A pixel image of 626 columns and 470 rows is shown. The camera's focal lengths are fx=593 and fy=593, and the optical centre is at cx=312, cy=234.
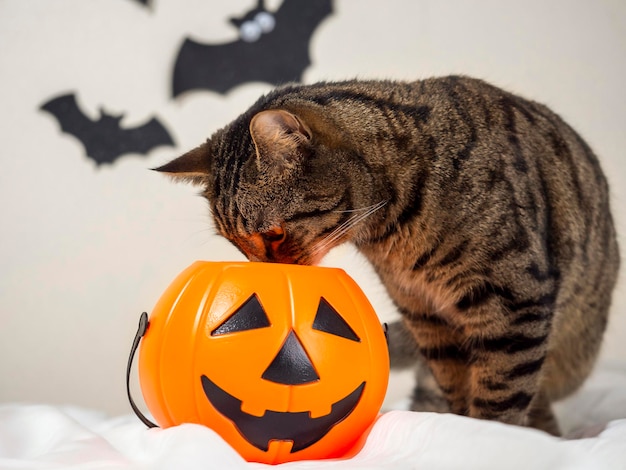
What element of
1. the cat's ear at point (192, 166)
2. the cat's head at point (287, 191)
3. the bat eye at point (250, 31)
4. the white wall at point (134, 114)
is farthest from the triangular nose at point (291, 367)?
the bat eye at point (250, 31)

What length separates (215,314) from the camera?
0.88m

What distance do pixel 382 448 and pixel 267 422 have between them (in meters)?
0.19

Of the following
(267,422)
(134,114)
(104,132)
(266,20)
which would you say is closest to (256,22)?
(266,20)

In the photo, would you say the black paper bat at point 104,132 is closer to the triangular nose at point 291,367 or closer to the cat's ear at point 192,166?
the cat's ear at point 192,166

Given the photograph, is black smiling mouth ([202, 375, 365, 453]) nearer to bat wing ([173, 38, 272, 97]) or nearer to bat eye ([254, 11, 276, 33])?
bat wing ([173, 38, 272, 97])

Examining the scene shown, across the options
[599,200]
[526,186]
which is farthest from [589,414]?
[526,186]

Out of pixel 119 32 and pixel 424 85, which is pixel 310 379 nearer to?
pixel 424 85

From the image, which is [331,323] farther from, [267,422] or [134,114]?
[134,114]

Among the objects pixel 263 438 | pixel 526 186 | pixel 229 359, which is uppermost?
pixel 526 186

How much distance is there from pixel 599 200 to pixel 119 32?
5.12ft

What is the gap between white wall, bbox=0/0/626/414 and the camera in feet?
6.34

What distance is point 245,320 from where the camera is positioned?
875mm

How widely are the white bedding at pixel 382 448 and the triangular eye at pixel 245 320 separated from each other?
142 mm

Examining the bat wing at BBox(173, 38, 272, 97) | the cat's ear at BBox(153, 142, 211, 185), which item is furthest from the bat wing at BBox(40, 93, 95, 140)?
the cat's ear at BBox(153, 142, 211, 185)
